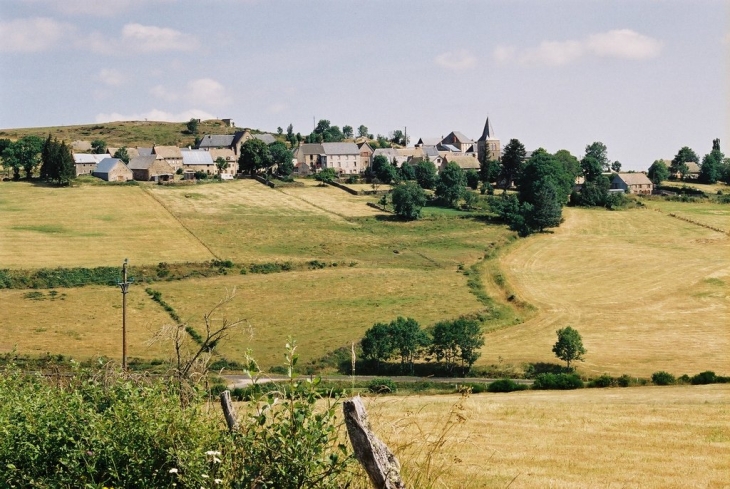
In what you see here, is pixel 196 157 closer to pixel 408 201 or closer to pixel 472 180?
pixel 472 180

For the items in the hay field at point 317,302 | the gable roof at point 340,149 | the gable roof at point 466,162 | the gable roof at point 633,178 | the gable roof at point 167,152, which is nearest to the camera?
the hay field at point 317,302

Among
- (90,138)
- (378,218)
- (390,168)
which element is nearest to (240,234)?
(378,218)

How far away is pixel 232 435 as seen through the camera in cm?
855

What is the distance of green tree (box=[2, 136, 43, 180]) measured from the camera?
112m

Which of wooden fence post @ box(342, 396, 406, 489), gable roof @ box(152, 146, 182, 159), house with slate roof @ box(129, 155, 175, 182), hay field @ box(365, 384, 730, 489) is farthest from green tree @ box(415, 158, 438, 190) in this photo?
wooden fence post @ box(342, 396, 406, 489)

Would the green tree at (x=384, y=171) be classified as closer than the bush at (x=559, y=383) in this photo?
No

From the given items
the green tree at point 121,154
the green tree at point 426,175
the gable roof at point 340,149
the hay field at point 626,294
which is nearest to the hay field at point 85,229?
the green tree at point 121,154

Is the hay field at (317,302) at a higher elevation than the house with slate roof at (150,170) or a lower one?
lower

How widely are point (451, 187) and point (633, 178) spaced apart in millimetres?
45482

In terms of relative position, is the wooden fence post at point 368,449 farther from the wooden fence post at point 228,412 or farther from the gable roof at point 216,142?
the gable roof at point 216,142

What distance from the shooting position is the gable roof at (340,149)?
15612cm

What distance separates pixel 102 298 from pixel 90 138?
123 m

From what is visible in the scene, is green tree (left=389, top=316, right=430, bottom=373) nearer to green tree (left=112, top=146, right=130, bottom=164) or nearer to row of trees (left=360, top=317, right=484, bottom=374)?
row of trees (left=360, top=317, right=484, bottom=374)

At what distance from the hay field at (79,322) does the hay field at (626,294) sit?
2263 centimetres
